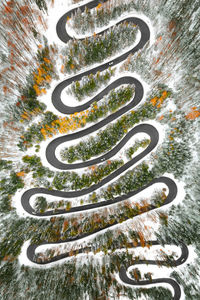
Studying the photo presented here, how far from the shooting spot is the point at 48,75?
57.0 feet

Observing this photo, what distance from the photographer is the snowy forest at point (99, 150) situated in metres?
16.6

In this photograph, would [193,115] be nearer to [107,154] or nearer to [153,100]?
[153,100]

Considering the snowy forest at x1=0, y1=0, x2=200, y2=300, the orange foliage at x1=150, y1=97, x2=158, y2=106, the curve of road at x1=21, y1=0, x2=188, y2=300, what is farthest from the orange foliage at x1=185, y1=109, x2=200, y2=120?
the orange foliage at x1=150, y1=97, x2=158, y2=106

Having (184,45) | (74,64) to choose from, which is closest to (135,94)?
(184,45)

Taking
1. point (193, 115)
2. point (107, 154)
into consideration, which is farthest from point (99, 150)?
point (193, 115)

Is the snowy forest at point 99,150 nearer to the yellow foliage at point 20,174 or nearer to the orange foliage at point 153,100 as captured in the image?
the orange foliage at point 153,100

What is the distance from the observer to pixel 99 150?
786 inches

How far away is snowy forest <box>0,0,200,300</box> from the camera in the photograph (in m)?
16.6

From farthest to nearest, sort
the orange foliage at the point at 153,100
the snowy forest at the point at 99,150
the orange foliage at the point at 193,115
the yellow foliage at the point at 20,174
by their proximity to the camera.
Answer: the yellow foliage at the point at 20,174 → the orange foliage at the point at 153,100 → the orange foliage at the point at 193,115 → the snowy forest at the point at 99,150

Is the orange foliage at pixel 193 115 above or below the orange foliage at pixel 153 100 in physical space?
below

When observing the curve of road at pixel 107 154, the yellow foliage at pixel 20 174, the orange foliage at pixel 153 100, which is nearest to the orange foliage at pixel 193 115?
the curve of road at pixel 107 154

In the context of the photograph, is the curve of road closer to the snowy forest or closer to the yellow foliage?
the snowy forest

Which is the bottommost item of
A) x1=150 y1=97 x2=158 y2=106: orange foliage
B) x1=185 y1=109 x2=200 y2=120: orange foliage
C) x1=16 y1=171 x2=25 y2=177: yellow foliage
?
x1=16 y1=171 x2=25 y2=177: yellow foliage

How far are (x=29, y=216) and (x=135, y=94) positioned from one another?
79.3 ft
